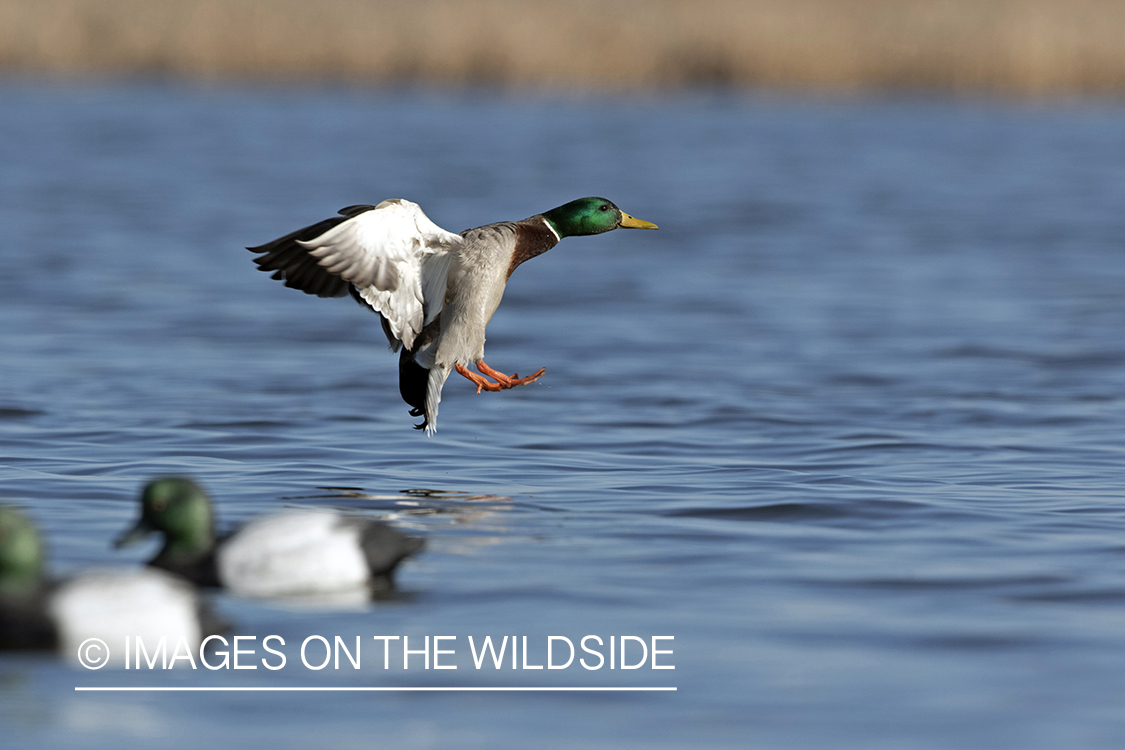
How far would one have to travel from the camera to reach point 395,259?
7.27 meters

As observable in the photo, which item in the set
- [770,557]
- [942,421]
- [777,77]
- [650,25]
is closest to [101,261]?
[942,421]

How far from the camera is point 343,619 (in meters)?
5.09

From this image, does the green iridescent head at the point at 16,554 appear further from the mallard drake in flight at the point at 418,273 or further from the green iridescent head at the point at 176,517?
the mallard drake in flight at the point at 418,273

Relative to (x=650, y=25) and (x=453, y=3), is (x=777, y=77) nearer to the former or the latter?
(x=650, y=25)

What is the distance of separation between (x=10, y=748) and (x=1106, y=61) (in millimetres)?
27564

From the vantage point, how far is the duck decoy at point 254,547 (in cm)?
514

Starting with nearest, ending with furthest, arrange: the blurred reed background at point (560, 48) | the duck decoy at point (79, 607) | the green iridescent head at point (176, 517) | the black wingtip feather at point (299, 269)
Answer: the duck decoy at point (79, 607), the green iridescent head at point (176, 517), the black wingtip feather at point (299, 269), the blurred reed background at point (560, 48)

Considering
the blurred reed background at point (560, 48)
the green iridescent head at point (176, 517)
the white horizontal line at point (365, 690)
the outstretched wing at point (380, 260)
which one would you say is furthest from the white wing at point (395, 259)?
the blurred reed background at point (560, 48)

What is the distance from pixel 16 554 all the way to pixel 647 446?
4.47 meters

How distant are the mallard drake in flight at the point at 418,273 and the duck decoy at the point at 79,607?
2.48m

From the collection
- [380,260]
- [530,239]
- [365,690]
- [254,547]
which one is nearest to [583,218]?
[530,239]

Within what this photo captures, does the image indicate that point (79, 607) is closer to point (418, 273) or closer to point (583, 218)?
A: point (418, 273)

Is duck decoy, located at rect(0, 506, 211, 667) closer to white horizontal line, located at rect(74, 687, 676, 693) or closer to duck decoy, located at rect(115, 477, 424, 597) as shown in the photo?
white horizontal line, located at rect(74, 687, 676, 693)

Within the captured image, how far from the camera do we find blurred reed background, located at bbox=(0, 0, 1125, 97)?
95.1ft
